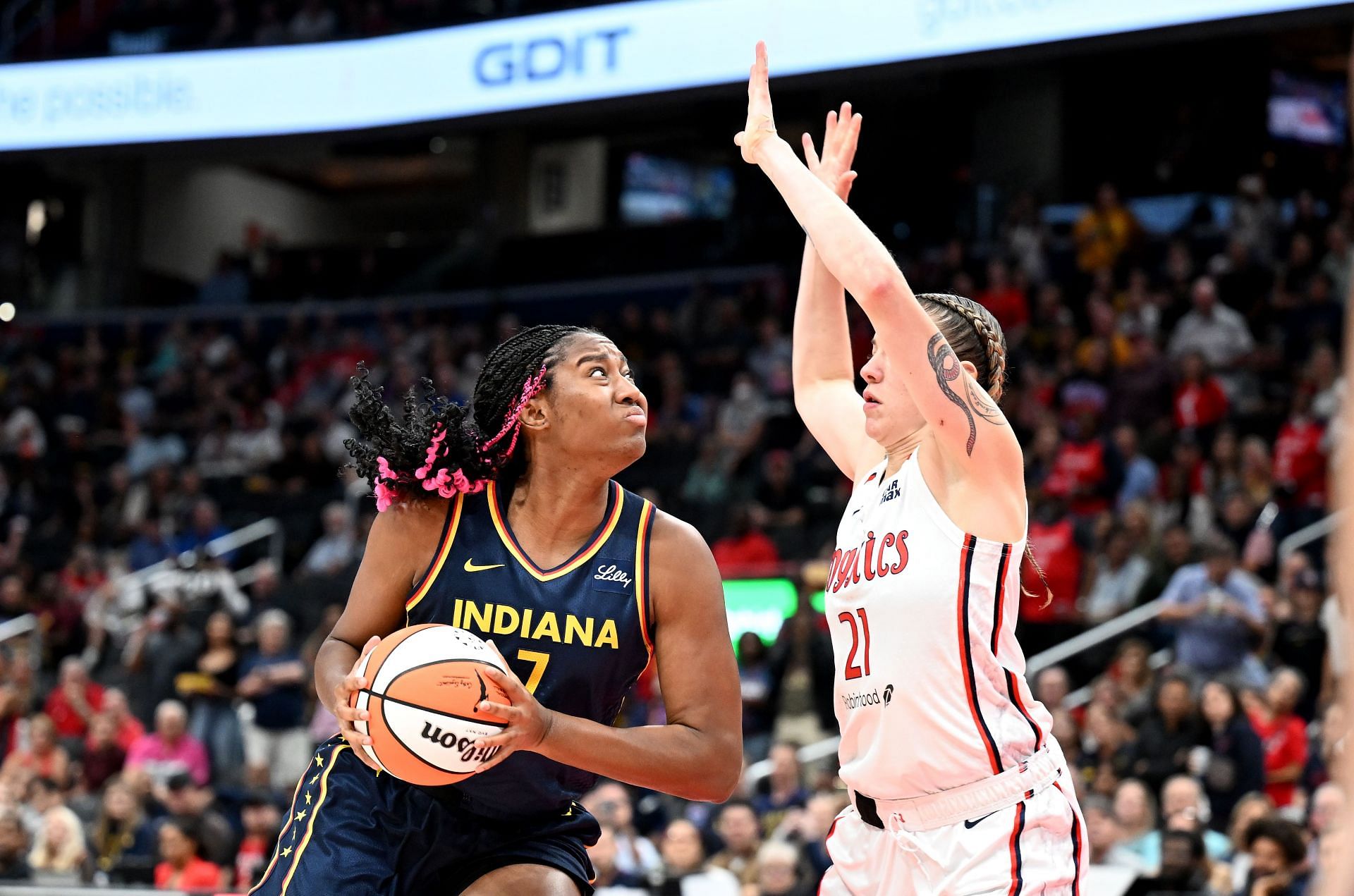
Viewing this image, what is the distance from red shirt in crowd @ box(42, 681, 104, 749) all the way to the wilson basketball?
34.1ft

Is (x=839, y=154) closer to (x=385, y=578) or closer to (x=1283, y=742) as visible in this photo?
(x=385, y=578)

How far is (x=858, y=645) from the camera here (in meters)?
3.47

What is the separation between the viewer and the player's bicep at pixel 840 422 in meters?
3.89

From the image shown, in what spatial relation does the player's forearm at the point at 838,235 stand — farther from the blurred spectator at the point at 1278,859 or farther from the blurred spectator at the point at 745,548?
the blurred spectator at the point at 745,548

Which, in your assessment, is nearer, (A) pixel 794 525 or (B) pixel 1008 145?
(A) pixel 794 525

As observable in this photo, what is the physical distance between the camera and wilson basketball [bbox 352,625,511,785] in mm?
3330

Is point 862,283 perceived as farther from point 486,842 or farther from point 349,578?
point 349,578

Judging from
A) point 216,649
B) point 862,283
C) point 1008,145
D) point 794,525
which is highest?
point 1008,145

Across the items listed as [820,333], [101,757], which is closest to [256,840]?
[101,757]

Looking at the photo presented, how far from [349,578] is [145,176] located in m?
12.2

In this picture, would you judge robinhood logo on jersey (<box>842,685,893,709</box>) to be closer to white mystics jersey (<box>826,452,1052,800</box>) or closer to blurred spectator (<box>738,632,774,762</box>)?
white mystics jersey (<box>826,452,1052,800</box>)

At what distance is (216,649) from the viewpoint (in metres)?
12.6

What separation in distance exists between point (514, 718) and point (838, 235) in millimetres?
1184

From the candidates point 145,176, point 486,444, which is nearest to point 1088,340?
point 486,444
